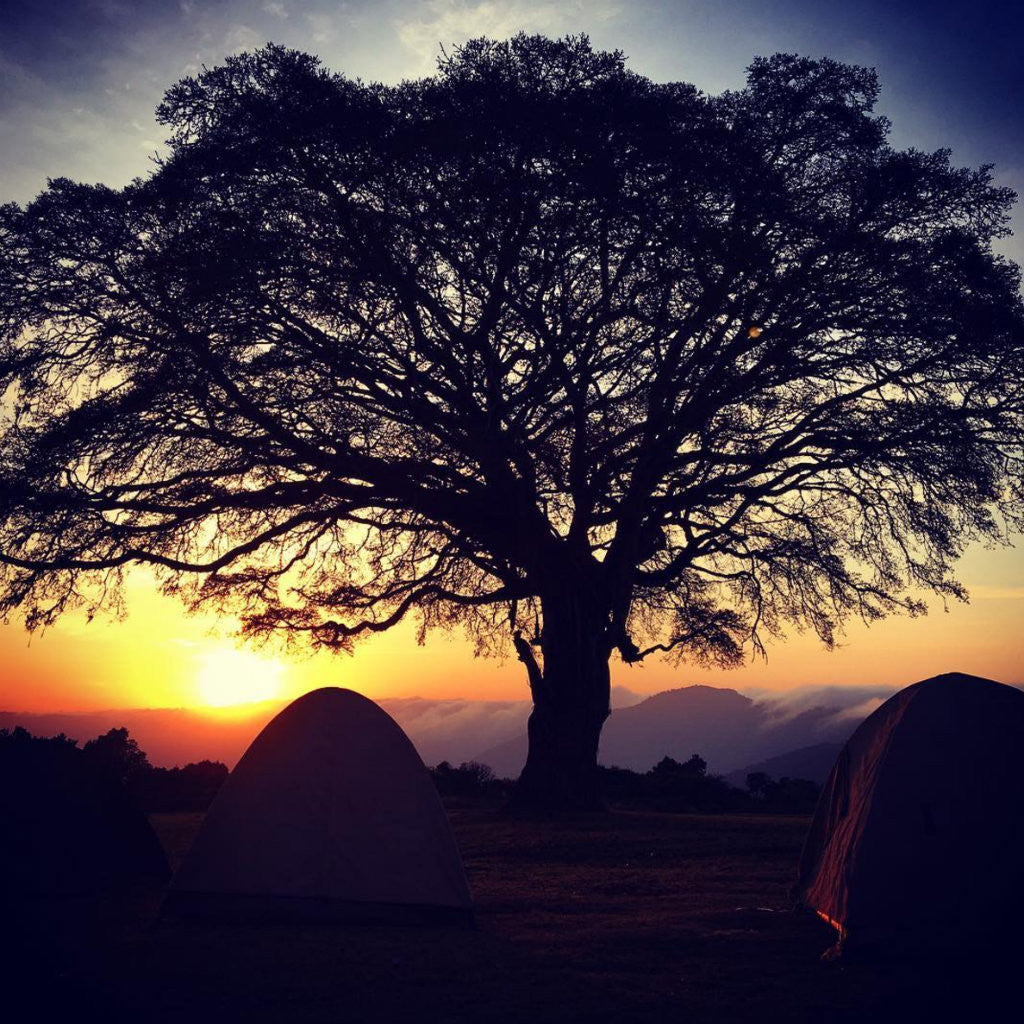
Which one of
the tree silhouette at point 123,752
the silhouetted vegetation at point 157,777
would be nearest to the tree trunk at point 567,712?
the silhouetted vegetation at point 157,777

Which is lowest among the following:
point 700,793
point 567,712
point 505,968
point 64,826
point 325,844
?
point 505,968

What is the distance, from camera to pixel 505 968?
750 centimetres

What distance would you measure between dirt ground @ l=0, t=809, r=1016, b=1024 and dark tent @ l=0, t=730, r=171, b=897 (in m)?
0.28

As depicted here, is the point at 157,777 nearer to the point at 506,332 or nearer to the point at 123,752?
the point at 123,752

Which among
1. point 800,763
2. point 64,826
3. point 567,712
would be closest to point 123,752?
point 567,712

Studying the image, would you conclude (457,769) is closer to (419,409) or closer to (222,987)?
(419,409)

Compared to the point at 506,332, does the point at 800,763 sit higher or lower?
lower

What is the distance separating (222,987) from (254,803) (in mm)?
2340

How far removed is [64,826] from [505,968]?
4.47 metres

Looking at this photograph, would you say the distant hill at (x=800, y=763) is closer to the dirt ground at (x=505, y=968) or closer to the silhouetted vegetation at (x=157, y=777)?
the silhouetted vegetation at (x=157, y=777)

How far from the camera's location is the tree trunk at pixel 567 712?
18.1 meters

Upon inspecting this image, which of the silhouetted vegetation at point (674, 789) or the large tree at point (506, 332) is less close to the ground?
the large tree at point (506, 332)

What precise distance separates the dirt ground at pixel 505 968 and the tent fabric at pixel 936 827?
0.35 metres

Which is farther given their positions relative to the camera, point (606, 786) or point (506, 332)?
point (606, 786)
